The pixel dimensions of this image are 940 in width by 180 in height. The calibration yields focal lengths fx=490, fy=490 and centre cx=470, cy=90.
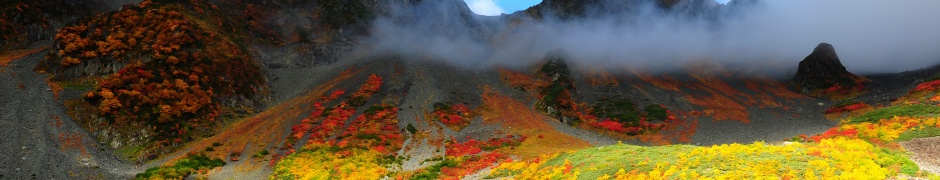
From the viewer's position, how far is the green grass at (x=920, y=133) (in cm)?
3797

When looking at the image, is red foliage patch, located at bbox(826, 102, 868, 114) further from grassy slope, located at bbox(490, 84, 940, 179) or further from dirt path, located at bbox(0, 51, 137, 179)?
dirt path, located at bbox(0, 51, 137, 179)

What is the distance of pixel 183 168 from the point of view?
48844mm

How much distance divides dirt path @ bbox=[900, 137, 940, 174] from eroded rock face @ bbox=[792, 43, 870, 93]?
9592cm

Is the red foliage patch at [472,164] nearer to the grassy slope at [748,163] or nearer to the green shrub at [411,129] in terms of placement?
the grassy slope at [748,163]

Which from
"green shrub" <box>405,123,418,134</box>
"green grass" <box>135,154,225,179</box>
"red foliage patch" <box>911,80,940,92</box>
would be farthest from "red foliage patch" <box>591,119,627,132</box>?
"green grass" <box>135,154,225,179</box>

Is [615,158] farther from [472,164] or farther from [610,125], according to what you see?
[610,125]

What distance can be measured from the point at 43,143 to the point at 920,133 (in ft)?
261

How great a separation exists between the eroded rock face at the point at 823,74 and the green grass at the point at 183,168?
130 m

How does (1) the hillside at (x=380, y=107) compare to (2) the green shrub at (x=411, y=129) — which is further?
(2) the green shrub at (x=411, y=129)

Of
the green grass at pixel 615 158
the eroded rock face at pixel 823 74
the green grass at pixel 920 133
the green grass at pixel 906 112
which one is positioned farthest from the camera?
the eroded rock face at pixel 823 74

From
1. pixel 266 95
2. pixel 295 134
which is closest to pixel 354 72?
pixel 266 95

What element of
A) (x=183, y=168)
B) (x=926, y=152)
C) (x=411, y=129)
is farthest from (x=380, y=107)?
(x=926, y=152)

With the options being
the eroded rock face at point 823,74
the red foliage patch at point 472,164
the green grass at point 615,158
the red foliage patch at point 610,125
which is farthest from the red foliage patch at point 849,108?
the red foliage patch at point 472,164

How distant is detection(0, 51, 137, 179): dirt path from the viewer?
4347cm
